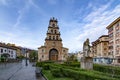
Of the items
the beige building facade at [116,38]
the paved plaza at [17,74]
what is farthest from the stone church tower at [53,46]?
the paved plaza at [17,74]

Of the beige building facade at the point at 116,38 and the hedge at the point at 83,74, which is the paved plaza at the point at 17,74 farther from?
the beige building facade at the point at 116,38

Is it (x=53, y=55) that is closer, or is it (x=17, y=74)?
(x=17, y=74)

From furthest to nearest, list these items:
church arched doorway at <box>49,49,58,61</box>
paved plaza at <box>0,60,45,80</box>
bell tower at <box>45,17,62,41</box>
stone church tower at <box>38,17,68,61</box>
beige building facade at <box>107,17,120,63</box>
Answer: church arched doorway at <box>49,49,58,61</box> → bell tower at <box>45,17,62,41</box> → stone church tower at <box>38,17,68,61</box> → beige building facade at <box>107,17,120,63</box> → paved plaza at <box>0,60,45,80</box>

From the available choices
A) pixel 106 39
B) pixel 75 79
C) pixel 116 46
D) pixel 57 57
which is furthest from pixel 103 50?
pixel 75 79

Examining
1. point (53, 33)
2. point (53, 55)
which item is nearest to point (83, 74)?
point (53, 33)

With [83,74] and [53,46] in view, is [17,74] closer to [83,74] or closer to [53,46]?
[83,74]

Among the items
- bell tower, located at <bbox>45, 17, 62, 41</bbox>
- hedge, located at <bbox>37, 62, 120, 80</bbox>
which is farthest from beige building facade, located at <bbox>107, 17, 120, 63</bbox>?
hedge, located at <bbox>37, 62, 120, 80</bbox>

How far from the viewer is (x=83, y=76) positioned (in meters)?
13.4

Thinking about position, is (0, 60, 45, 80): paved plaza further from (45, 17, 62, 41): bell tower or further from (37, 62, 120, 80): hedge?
(45, 17, 62, 41): bell tower

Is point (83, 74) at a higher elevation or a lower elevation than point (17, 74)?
higher

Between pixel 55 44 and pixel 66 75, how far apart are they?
49278 mm

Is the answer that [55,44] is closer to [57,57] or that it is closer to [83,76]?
[57,57]

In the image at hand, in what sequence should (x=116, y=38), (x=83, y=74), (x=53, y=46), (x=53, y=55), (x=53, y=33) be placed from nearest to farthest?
(x=83, y=74), (x=116, y=38), (x=53, y=46), (x=53, y=33), (x=53, y=55)

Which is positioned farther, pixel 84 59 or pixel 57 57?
pixel 57 57
